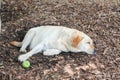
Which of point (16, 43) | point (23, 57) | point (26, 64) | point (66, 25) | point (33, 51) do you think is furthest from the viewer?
point (66, 25)

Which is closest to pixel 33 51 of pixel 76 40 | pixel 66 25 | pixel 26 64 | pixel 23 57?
pixel 23 57

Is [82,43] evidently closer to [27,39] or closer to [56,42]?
[56,42]

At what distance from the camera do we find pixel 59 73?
384 centimetres

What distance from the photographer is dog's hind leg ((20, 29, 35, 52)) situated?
166 inches

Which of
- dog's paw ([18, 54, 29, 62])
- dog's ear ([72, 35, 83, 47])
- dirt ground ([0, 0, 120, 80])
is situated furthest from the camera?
dog's ear ([72, 35, 83, 47])

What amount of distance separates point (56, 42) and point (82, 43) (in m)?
0.32

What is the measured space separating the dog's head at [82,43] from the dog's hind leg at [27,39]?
0.57m

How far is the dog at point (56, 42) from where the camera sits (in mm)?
4121

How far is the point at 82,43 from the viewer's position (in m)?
4.11

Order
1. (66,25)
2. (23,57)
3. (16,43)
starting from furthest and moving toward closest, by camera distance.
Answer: (66,25) < (16,43) < (23,57)

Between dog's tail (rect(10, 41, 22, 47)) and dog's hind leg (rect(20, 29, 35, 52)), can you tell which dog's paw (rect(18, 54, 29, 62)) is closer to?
dog's hind leg (rect(20, 29, 35, 52))

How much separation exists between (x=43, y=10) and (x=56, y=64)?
158 cm

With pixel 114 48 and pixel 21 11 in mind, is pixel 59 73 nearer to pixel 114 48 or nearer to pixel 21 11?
pixel 114 48

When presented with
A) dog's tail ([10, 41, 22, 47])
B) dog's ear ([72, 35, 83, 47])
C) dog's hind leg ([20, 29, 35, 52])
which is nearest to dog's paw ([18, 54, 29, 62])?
dog's hind leg ([20, 29, 35, 52])
